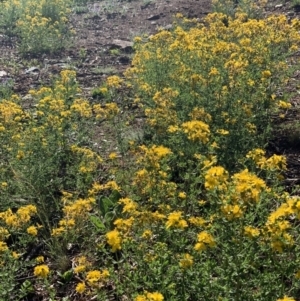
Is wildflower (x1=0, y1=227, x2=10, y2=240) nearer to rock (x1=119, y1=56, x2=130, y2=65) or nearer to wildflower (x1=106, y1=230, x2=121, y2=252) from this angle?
wildflower (x1=106, y1=230, x2=121, y2=252)

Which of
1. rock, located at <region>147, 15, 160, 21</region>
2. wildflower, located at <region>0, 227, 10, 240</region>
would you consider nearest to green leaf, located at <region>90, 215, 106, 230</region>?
wildflower, located at <region>0, 227, 10, 240</region>

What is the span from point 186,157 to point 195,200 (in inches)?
28.4

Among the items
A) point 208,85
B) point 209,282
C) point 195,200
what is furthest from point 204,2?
point 209,282

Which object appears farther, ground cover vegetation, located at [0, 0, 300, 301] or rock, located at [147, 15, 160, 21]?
rock, located at [147, 15, 160, 21]

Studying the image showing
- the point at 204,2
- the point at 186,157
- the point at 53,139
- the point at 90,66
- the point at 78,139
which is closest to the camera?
the point at 186,157

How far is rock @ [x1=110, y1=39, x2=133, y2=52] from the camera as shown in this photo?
980 centimetres

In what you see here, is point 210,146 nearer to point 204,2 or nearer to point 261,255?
point 261,255

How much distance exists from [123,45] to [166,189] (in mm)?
6438

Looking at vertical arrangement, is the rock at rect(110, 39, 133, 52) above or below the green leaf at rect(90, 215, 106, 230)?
above

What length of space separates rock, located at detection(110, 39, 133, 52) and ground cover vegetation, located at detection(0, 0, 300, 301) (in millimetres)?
2181

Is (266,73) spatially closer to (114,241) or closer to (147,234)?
(147,234)

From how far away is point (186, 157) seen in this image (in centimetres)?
474

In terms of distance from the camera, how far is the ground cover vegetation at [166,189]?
3086 millimetres

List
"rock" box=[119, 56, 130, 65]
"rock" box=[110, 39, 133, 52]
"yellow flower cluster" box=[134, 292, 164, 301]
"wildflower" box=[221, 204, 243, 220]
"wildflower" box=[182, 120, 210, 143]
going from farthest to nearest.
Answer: "rock" box=[110, 39, 133, 52], "rock" box=[119, 56, 130, 65], "wildflower" box=[182, 120, 210, 143], "wildflower" box=[221, 204, 243, 220], "yellow flower cluster" box=[134, 292, 164, 301]
